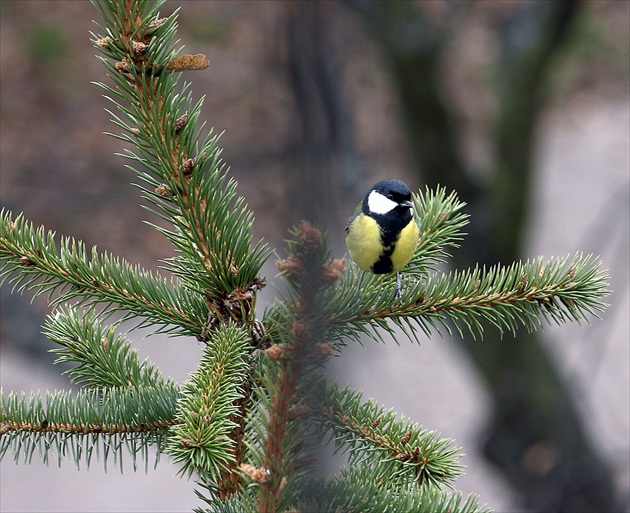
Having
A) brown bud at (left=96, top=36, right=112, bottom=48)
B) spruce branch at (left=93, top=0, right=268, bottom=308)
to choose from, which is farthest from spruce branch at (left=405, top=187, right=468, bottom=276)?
brown bud at (left=96, top=36, right=112, bottom=48)

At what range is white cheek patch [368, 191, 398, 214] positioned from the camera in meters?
1.61

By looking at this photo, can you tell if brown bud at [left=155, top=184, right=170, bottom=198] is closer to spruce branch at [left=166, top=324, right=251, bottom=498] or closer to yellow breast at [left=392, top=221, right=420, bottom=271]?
spruce branch at [left=166, top=324, right=251, bottom=498]

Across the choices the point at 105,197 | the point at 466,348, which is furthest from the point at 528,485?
the point at 105,197

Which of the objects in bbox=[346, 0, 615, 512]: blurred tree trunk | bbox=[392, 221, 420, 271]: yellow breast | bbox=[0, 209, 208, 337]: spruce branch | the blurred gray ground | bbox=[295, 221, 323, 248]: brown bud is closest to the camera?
bbox=[295, 221, 323, 248]: brown bud

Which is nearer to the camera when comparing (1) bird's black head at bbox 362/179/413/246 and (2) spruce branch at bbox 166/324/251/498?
(2) spruce branch at bbox 166/324/251/498

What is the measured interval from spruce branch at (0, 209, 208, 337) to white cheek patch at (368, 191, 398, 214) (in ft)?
1.62

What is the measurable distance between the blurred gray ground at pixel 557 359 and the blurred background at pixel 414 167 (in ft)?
0.07

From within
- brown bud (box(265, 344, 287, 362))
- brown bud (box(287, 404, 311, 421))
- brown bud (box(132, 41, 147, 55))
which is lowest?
brown bud (box(287, 404, 311, 421))

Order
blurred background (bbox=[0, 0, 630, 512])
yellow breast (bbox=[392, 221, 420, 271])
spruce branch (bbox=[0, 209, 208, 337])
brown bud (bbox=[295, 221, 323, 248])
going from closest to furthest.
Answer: brown bud (bbox=[295, 221, 323, 248])
spruce branch (bbox=[0, 209, 208, 337])
yellow breast (bbox=[392, 221, 420, 271])
blurred background (bbox=[0, 0, 630, 512])

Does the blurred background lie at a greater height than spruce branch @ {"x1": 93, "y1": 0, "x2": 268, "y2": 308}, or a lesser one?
greater

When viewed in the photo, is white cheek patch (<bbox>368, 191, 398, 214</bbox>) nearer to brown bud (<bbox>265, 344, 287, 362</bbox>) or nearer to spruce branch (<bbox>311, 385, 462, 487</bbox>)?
spruce branch (<bbox>311, 385, 462, 487</bbox>)

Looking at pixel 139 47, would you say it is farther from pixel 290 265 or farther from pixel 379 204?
pixel 379 204

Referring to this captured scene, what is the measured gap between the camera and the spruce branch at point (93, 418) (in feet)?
3.94

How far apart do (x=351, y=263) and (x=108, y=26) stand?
0.68 m
